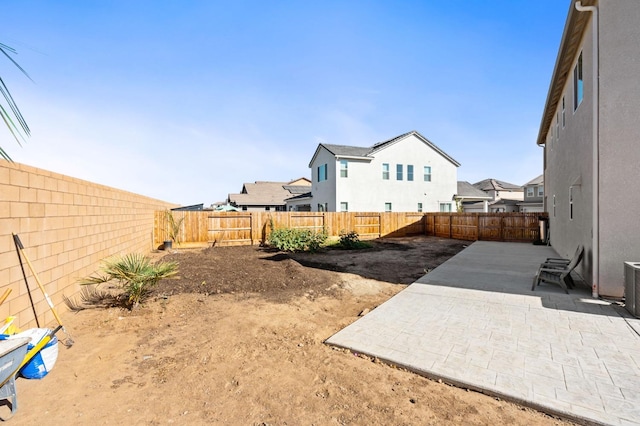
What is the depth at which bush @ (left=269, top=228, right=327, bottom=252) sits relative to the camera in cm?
1305

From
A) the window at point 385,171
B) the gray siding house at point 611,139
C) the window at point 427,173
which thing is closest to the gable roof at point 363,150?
the window at point 385,171

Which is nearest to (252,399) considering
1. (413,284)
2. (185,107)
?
(413,284)

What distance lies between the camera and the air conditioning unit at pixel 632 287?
4746 mm

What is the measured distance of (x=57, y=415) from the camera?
8.57 ft

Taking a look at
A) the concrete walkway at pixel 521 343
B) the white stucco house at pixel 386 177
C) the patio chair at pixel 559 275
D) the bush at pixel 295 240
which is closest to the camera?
the concrete walkway at pixel 521 343

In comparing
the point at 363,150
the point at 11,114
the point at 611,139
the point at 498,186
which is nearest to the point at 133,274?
the point at 11,114

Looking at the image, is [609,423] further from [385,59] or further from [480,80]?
[480,80]

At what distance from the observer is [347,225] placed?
18719 millimetres

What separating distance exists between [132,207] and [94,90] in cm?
570

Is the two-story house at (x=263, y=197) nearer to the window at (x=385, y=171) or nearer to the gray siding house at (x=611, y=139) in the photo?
the window at (x=385, y=171)

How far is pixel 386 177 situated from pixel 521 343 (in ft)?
68.2

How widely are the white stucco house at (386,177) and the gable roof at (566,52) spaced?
11765 millimetres

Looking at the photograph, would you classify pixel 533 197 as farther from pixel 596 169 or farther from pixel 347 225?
pixel 596 169

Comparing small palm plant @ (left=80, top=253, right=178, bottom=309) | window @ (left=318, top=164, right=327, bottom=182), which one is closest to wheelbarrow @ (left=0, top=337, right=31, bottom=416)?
small palm plant @ (left=80, top=253, right=178, bottom=309)
